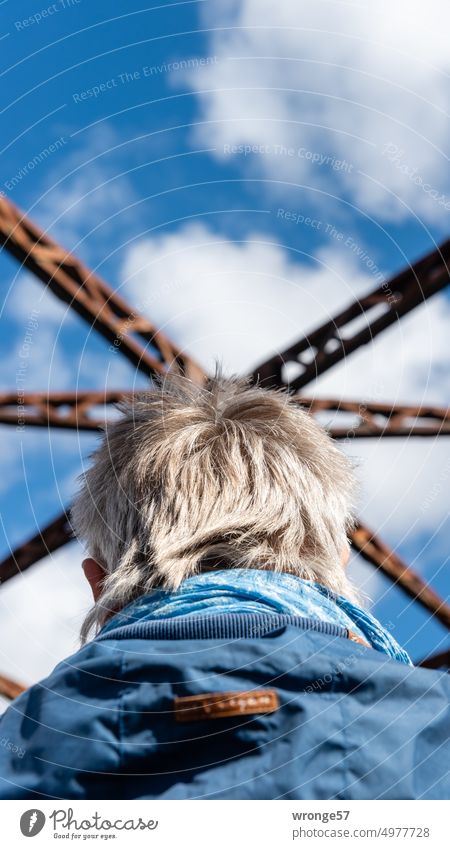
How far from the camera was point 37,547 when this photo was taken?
7.41 m

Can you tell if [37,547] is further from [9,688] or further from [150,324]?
[150,324]

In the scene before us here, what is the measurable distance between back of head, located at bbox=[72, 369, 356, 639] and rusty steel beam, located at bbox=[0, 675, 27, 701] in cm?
522

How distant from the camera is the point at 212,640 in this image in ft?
5.32

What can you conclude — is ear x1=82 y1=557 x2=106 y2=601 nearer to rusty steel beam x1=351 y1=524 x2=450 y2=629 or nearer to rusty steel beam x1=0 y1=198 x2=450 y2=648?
rusty steel beam x1=0 y1=198 x2=450 y2=648

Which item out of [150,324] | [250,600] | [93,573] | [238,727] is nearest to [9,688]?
[150,324]

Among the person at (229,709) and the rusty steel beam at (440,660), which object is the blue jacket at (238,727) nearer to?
the person at (229,709)

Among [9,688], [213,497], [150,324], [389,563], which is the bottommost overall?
[9,688]

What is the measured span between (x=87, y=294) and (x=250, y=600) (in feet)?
16.4

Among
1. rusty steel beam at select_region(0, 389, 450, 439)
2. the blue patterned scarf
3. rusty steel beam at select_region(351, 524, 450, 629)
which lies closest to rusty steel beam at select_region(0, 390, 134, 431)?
rusty steel beam at select_region(0, 389, 450, 439)

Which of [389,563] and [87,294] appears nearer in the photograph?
[87,294]

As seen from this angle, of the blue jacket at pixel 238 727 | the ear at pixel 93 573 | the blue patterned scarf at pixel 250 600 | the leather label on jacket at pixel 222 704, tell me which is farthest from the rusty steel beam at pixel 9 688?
the leather label on jacket at pixel 222 704

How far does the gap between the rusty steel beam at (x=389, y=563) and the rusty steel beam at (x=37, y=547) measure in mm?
2332
